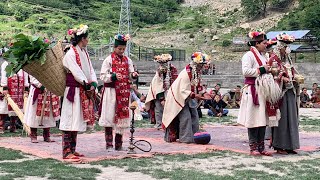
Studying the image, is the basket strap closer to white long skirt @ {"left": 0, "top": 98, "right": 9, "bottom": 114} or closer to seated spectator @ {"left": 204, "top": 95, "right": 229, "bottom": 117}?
white long skirt @ {"left": 0, "top": 98, "right": 9, "bottom": 114}

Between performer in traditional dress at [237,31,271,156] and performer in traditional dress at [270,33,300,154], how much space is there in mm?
297

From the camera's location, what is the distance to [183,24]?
72.9 metres

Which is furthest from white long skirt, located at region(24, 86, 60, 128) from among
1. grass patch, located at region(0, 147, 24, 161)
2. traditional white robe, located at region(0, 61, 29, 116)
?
traditional white robe, located at region(0, 61, 29, 116)

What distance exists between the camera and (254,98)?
962 centimetres

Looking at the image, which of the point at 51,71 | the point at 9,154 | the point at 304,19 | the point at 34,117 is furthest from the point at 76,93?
the point at 304,19

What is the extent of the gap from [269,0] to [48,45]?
6468cm

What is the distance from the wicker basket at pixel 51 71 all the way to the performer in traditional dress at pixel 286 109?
3193 mm

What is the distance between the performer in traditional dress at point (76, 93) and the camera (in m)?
8.90

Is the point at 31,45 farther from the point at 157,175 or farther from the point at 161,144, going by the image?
the point at 161,144

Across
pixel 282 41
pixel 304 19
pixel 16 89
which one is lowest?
pixel 16 89

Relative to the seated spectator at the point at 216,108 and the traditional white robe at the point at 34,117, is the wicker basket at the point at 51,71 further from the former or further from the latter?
the seated spectator at the point at 216,108

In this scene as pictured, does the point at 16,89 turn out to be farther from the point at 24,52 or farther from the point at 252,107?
the point at 252,107

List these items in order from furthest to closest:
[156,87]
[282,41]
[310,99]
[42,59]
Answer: [310,99] < [156,87] < [282,41] < [42,59]

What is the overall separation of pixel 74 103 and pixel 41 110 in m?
2.21
